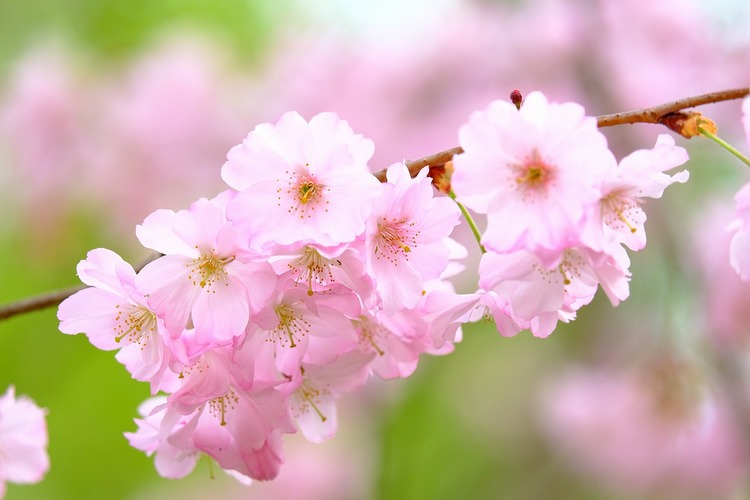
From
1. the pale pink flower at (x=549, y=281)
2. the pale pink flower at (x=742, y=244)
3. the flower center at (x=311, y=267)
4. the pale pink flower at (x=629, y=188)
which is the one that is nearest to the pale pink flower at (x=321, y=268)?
the flower center at (x=311, y=267)

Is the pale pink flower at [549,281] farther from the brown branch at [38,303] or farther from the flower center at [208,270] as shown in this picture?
the brown branch at [38,303]

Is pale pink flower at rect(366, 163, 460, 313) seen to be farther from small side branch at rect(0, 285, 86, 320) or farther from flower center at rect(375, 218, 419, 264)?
small side branch at rect(0, 285, 86, 320)

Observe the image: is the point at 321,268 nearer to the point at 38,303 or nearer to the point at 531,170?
the point at 531,170

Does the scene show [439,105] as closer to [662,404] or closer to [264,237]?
[662,404]

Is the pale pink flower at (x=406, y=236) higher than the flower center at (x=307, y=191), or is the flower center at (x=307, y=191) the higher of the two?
the flower center at (x=307, y=191)

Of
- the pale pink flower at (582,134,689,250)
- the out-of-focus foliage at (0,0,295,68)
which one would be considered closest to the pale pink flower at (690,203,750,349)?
the pale pink flower at (582,134,689,250)

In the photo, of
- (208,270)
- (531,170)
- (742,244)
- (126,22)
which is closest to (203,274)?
(208,270)
